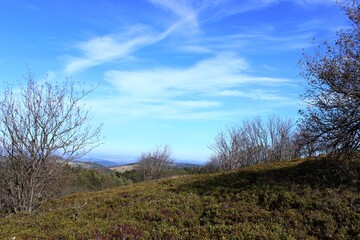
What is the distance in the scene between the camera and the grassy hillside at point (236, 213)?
23.5 feet

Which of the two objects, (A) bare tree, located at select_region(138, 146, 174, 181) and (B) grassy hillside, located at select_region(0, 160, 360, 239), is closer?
(B) grassy hillside, located at select_region(0, 160, 360, 239)

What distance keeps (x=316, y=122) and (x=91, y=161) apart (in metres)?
11.4

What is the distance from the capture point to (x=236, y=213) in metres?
8.28

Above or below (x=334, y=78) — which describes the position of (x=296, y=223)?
below

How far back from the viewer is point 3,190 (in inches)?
520

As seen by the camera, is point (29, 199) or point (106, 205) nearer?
point (106, 205)

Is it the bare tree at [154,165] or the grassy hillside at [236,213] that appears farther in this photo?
the bare tree at [154,165]

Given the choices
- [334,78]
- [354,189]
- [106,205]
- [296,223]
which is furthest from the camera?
[106,205]

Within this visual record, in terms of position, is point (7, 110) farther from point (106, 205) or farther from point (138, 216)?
point (138, 216)

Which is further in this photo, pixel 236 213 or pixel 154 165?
pixel 154 165

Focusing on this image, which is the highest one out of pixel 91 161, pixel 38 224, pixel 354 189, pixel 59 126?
pixel 59 126

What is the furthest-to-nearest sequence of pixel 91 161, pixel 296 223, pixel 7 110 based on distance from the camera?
1. pixel 91 161
2. pixel 7 110
3. pixel 296 223

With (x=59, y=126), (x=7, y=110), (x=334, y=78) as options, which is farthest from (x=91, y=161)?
(x=334, y=78)

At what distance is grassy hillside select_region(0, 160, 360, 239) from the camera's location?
7176 mm
